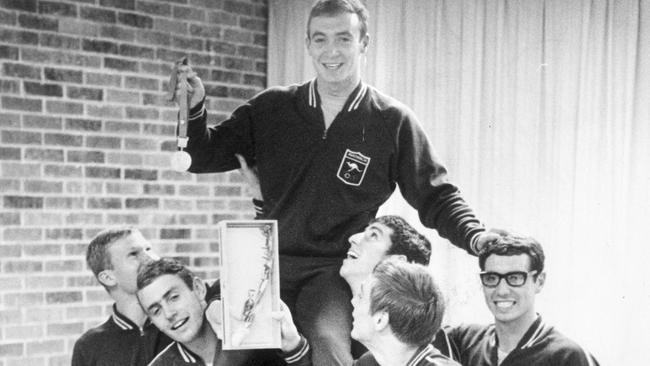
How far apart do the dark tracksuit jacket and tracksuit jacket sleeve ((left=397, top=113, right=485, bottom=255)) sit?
412 mm

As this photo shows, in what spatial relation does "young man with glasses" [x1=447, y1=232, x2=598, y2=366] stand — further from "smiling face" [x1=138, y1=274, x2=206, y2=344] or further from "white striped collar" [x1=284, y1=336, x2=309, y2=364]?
"smiling face" [x1=138, y1=274, x2=206, y2=344]

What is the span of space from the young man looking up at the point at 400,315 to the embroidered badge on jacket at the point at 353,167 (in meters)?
0.39

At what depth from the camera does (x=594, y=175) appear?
15.0ft

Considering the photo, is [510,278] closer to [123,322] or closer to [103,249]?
[123,322]

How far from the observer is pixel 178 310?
3084mm

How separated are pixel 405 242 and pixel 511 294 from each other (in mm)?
384

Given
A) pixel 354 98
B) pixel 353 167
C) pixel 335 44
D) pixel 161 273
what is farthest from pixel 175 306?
pixel 335 44

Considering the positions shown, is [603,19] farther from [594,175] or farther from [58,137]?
[58,137]

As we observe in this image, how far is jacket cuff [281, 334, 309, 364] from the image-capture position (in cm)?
267

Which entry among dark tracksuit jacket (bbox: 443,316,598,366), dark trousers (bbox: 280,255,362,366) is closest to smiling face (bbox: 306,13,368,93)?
dark trousers (bbox: 280,255,362,366)

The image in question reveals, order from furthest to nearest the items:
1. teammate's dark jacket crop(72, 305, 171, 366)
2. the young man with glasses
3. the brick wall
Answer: the brick wall < teammate's dark jacket crop(72, 305, 171, 366) < the young man with glasses

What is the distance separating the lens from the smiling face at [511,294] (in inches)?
116

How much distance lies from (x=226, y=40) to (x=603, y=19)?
2090mm

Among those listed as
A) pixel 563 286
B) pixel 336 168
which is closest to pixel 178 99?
pixel 336 168
